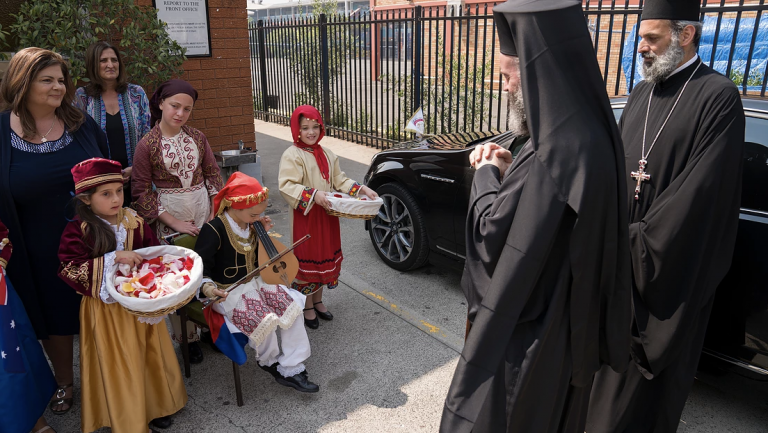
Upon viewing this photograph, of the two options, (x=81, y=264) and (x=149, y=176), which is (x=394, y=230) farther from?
(x=81, y=264)

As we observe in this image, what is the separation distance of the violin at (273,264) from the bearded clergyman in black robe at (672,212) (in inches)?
76.2

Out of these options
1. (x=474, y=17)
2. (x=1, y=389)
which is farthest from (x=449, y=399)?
(x=474, y=17)

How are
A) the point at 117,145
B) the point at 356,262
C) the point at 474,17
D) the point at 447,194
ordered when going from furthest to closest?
the point at 474,17
the point at 356,262
the point at 447,194
the point at 117,145

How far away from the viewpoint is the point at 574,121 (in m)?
1.76

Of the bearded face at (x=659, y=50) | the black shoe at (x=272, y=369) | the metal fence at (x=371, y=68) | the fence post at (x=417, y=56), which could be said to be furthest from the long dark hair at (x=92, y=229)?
the fence post at (x=417, y=56)

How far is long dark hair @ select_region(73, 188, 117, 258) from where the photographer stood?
2746 mm

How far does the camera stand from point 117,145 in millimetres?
4234

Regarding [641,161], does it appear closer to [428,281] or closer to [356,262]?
[428,281]

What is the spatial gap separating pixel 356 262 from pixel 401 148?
1259 millimetres

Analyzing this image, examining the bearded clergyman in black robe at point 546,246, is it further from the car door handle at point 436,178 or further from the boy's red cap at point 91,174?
the car door handle at point 436,178

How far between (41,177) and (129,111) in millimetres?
1505

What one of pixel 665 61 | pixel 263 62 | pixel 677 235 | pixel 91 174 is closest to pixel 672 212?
pixel 677 235

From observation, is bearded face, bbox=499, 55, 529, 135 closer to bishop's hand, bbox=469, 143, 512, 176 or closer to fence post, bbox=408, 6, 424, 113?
bishop's hand, bbox=469, 143, 512, 176

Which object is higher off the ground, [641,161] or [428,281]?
[641,161]
